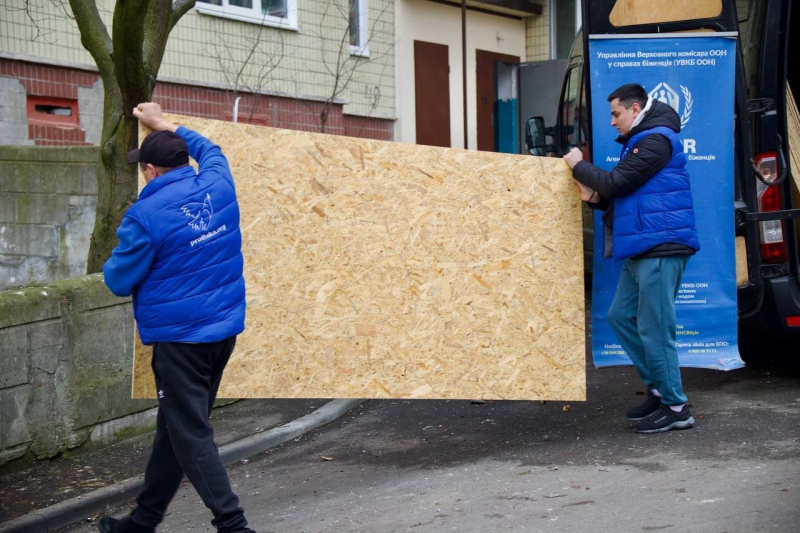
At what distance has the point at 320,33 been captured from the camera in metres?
→ 15.3

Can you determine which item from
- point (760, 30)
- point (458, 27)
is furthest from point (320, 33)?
point (760, 30)

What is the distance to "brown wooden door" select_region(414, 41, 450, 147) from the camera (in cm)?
1733

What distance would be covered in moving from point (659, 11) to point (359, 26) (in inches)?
398

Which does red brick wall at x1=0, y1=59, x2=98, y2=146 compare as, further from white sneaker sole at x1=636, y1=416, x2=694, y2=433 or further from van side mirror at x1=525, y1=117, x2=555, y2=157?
white sneaker sole at x1=636, y1=416, x2=694, y2=433

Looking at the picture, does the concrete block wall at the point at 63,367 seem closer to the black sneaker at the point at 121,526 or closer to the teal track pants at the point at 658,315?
the black sneaker at the point at 121,526

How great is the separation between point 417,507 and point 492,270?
59.2 inches

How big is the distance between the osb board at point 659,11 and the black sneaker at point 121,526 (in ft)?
13.3

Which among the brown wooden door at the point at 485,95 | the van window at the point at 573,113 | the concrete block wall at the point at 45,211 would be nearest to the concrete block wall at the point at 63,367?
the van window at the point at 573,113

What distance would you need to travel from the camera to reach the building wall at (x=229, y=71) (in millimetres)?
11602

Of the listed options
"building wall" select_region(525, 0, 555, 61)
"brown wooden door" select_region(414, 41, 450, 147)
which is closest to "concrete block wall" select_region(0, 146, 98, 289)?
"brown wooden door" select_region(414, 41, 450, 147)

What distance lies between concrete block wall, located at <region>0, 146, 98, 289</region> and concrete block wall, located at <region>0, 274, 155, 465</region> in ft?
14.7

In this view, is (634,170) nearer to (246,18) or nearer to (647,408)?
(647,408)

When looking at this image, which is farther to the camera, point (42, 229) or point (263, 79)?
point (263, 79)

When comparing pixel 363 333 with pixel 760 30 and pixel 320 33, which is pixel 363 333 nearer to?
pixel 760 30
